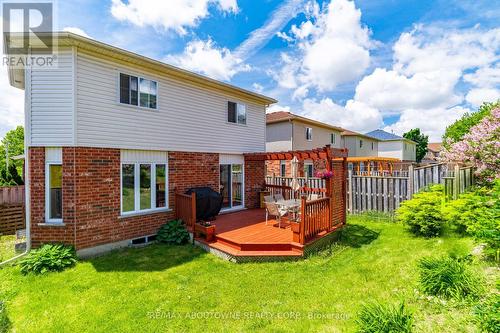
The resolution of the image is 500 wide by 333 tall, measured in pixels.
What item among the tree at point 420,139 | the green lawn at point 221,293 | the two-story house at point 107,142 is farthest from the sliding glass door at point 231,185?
the tree at point 420,139

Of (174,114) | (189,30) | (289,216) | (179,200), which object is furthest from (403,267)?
(189,30)

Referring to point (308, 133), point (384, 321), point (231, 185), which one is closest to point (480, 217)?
point (384, 321)

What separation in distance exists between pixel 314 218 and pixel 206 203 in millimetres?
3953

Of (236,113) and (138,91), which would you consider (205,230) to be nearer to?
(138,91)

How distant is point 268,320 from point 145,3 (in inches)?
367

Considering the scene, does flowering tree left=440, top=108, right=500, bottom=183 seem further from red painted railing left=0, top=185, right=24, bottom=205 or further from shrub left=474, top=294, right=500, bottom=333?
red painted railing left=0, top=185, right=24, bottom=205

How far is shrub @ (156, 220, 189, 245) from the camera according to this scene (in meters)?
8.31

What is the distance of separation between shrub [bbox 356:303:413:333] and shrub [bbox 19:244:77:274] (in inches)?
283

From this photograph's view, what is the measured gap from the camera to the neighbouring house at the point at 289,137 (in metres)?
20.2

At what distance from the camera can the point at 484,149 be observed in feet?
34.0

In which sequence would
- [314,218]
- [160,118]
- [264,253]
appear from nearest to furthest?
1. [264,253]
2. [314,218]
3. [160,118]

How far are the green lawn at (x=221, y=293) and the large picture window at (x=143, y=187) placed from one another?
1687 millimetres

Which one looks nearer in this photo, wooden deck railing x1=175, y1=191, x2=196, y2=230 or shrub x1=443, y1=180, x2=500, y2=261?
shrub x1=443, y1=180, x2=500, y2=261

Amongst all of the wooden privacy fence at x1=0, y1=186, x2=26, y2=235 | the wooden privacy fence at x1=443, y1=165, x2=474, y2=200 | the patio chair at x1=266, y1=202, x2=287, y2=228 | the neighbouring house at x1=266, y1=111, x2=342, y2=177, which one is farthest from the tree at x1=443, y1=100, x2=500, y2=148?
the wooden privacy fence at x1=0, y1=186, x2=26, y2=235
